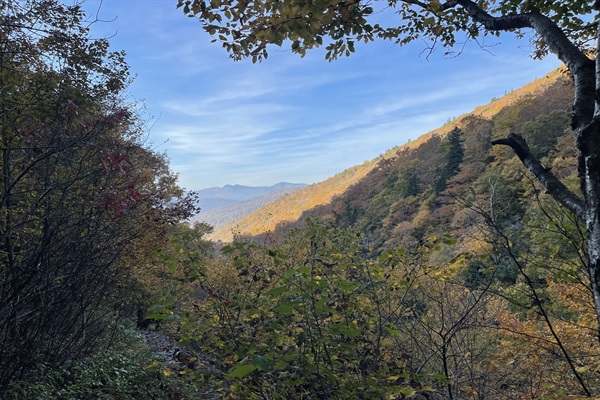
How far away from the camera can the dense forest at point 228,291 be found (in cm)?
293

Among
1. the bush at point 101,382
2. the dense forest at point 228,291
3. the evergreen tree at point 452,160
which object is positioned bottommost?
the bush at point 101,382

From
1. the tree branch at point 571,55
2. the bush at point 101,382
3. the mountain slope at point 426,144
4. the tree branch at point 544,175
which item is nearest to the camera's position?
the tree branch at point 571,55

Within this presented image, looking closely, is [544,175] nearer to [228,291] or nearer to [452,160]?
[228,291]

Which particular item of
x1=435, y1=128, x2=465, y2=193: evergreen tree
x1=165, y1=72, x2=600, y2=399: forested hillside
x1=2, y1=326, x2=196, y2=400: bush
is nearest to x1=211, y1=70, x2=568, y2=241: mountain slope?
x1=435, y1=128, x2=465, y2=193: evergreen tree

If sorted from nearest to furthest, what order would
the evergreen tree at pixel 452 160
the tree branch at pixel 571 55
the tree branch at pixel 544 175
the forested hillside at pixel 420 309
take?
1. the tree branch at pixel 571 55
2. the tree branch at pixel 544 175
3. the forested hillside at pixel 420 309
4. the evergreen tree at pixel 452 160

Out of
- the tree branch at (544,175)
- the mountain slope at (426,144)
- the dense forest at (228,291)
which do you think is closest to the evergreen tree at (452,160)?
the mountain slope at (426,144)

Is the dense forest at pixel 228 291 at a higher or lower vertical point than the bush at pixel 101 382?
higher

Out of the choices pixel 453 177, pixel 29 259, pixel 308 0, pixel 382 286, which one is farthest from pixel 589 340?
pixel 453 177

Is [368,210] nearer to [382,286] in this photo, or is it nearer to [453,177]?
[453,177]

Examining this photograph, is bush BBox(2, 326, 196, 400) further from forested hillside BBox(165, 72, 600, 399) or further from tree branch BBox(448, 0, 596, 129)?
tree branch BBox(448, 0, 596, 129)

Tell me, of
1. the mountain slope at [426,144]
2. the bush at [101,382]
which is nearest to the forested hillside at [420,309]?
the bush at [101,382]

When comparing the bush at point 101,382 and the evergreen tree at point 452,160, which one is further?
the evergreen tree at point 452,160

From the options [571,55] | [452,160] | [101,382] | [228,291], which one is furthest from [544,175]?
[452,160]

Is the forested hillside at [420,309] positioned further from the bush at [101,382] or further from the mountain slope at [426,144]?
the mountain slope at [426,144]
